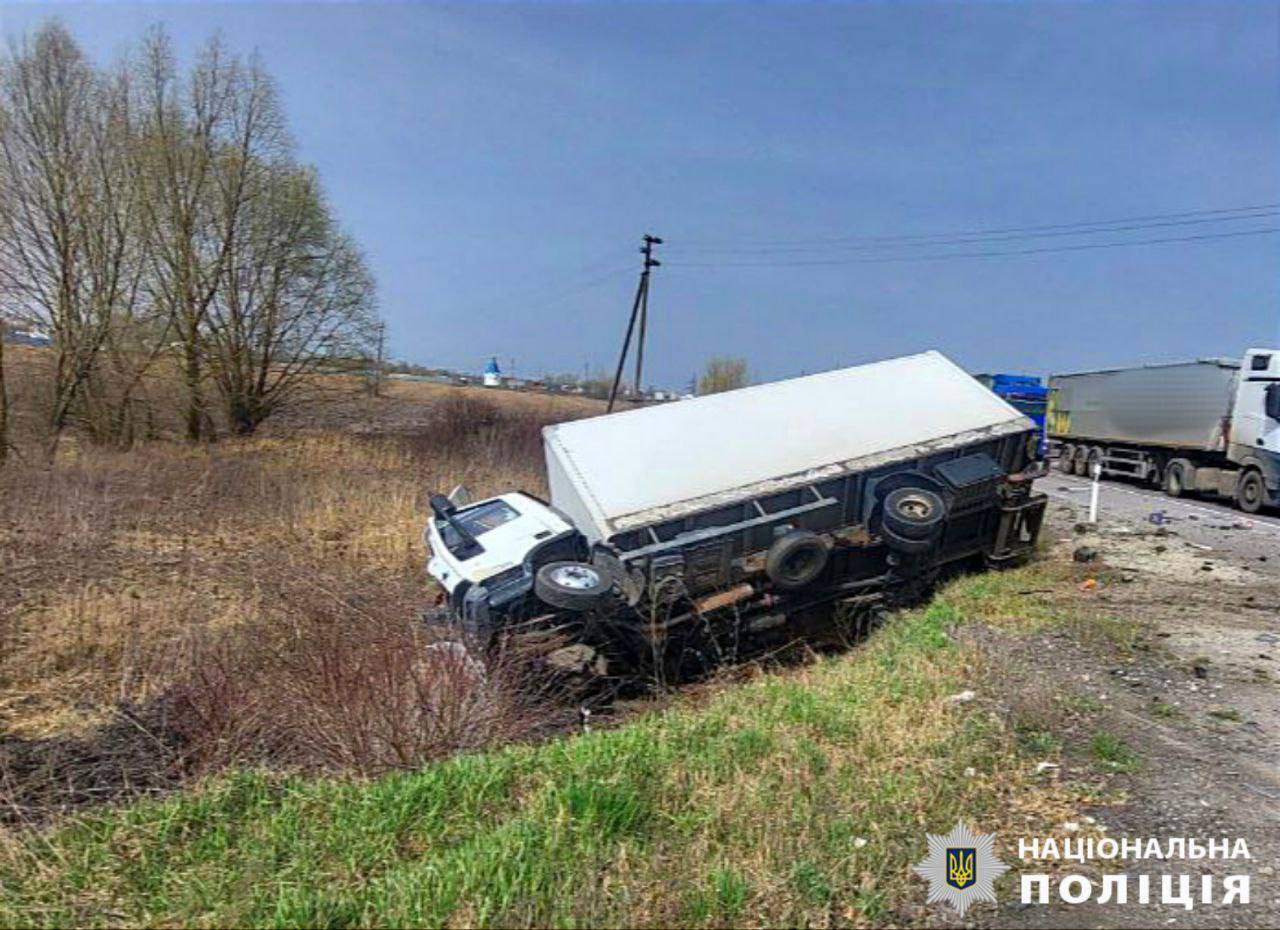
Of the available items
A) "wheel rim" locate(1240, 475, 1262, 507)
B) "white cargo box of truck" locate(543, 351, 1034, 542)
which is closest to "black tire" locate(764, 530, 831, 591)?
"white cargo box of truck" locate(543, 351, 1034, 542)

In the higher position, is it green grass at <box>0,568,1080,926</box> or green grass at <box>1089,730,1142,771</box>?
green grass at <box>1089,730,1142,771</box>

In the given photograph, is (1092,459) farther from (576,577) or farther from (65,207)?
(65,207)

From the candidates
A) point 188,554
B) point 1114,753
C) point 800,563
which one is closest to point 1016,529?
point 800,563

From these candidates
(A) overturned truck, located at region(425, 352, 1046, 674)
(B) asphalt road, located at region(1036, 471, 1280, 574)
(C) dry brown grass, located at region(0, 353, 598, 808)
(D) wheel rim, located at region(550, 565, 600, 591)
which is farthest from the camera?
(B) asphalt road, located at region(1036, 471, 1280, 574)

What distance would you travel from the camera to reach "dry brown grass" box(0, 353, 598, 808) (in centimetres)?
669

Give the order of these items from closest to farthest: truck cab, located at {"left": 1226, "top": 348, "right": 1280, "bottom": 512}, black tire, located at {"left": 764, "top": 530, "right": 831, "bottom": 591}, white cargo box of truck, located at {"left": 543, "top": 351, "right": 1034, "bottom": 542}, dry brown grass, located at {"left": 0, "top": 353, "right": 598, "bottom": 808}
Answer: dry brown grass, located at {"left": 0, "top": 353, "right": 598, "bottom": 808} → black tire, located at {"left": 764, "top": 530, "right": 831, "bottom": 591} → white cargo box of truck, located at {"left": 543, "top": 351, "right": 1034, "bottom": 542} → truck cab, located at {"left": 1226, "top": 348, "right": 1280, "bottom": 512}

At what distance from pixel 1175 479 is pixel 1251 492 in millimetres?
3149

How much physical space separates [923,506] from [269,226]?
20.6m

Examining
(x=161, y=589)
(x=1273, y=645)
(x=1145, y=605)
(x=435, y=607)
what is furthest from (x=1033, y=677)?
(x=161, y=589)

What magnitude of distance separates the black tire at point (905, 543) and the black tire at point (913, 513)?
0.02 meters

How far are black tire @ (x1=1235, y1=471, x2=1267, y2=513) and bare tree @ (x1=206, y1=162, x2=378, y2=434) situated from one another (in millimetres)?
23088

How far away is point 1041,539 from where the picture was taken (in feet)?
34.1

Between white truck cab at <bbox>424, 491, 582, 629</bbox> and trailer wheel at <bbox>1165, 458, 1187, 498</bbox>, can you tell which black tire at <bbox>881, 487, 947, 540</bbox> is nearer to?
white truck cab at <bbox>424, 491, 582, 629</bbox>

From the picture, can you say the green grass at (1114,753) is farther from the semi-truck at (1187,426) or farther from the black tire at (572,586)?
the semi-truck at (1187,426)
